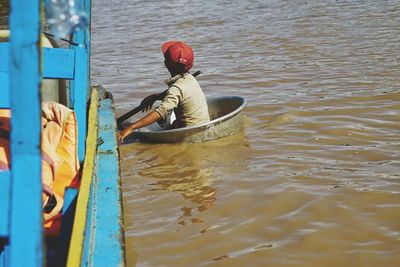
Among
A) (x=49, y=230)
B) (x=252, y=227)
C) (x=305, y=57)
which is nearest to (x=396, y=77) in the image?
(x=305, y=57)

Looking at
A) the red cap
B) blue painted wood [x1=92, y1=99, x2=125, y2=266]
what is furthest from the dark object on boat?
blue painted wood [x1=92, y1=99, x2=125, y2=266]

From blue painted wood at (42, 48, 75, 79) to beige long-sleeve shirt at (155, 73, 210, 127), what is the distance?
5.01 ft

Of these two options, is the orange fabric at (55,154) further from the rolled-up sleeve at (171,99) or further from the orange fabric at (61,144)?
the rolled-up sleeve at (171,99)

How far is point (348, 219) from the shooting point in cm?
313

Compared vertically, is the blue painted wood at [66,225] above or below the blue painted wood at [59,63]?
below

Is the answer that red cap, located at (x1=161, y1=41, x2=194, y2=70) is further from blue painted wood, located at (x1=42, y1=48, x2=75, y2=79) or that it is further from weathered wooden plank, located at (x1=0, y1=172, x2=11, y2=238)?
weathered wooden plank, located at (x1=0, y1=172, x2=11, y2=238)

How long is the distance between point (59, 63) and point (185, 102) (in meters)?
1.74

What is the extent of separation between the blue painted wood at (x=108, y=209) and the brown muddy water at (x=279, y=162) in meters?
0.44

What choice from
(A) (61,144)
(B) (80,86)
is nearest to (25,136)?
(A) (61,144)

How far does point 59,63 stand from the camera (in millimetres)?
2863

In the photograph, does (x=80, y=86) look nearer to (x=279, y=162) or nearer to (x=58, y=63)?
(x=58, y=63)

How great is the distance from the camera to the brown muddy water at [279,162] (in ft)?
9.65

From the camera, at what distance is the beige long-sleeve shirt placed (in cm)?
442

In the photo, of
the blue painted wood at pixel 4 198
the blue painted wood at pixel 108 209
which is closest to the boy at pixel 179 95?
the blue painted wood at pixel 108 209
